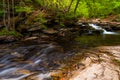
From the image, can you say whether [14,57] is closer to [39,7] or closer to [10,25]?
[10,25]

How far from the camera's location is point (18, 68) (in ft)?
28.8

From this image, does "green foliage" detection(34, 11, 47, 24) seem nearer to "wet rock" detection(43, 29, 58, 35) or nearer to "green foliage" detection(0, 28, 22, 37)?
"wet rock" detection(43, 29, 58, 35)

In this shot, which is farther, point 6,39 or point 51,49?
point 6,39

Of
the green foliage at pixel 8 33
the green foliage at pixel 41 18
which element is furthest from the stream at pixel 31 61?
the green foliage at pixel 41 18

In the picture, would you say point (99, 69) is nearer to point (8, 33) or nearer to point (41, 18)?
point (8, 33)

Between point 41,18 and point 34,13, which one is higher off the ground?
point 34,13

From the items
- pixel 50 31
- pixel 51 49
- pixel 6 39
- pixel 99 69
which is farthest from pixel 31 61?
pixel 50 31

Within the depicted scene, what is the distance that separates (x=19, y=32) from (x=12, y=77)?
983 centimetres

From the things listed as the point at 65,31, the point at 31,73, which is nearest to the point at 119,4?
the point at 65,31

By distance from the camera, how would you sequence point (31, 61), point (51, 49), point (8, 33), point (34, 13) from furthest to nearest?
1. point (34, 13)
2. point (8, 33)
3. point (51, 49)
4. point (31, 61)

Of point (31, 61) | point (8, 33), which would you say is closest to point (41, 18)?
point (8, 33)

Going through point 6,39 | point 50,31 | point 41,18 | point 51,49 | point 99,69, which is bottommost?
point 6,39

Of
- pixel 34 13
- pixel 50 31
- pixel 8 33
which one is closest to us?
pixel 8 33

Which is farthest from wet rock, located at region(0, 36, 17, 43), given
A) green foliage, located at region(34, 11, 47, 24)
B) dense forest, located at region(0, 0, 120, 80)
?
green foliage, located at region(34, 11, 47, 24)
